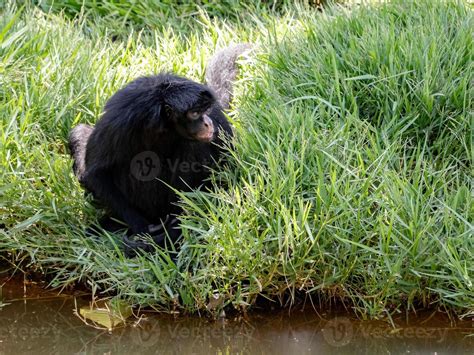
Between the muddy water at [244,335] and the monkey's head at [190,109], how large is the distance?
108 cm

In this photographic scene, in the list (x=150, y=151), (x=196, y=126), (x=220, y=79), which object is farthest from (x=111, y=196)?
(x=220, y=79)

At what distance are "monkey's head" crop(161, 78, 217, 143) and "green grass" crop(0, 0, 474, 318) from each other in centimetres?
32

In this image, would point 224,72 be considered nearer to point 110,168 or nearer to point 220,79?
point 220,79

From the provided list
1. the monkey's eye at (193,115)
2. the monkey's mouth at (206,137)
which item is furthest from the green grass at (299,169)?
the monkey's eye at (193,115)

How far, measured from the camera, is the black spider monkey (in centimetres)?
527

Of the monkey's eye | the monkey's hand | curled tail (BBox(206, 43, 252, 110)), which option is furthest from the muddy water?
curled tail (BBox(206, 43, 252, 110))

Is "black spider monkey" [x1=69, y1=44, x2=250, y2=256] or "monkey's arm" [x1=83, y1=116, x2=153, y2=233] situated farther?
"monkey's arm" [x1=83, y1=116, x2=153, y2=233]

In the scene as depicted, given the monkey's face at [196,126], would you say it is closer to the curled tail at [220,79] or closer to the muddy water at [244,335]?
the curled tail at [220,79]

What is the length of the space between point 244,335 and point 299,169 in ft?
3.29

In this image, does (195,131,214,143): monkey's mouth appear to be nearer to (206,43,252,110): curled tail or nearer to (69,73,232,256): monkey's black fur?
(69,73,232,256): monkey's black fur

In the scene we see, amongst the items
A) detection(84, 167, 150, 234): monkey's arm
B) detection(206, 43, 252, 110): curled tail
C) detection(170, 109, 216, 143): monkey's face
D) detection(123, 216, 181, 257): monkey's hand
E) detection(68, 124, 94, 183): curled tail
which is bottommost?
detection(123, 216, 181, 257): monkey's hand

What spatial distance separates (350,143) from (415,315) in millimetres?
1102

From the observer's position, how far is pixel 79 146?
5.77m

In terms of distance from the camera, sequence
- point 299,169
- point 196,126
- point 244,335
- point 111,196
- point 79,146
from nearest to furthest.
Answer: point 244,335, point 299,169, point 196,126, point 111,196, point 79,146
